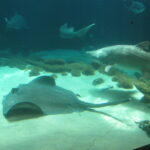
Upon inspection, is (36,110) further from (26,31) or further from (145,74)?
(26,31)

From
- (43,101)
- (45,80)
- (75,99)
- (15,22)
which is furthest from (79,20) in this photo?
(43,101)

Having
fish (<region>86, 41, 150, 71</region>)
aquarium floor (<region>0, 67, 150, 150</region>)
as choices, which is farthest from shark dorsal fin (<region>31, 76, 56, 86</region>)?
fish (<region>86, 41, 150, 71</region>)

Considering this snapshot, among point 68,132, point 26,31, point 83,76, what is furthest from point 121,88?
point 26,31

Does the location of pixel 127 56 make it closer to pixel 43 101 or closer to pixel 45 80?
pixel 45 80

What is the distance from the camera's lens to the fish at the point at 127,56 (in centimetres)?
694

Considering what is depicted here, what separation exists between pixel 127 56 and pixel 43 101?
9.60 feet

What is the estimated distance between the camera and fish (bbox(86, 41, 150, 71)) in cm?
694

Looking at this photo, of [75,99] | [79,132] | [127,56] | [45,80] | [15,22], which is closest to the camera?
[79,132]

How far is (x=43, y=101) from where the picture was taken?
5.18 metres

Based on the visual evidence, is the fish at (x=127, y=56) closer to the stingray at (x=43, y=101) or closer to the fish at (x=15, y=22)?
the stingray at (x=43, y=101)

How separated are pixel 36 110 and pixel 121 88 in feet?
9.93

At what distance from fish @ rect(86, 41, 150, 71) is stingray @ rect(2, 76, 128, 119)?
1981 millimetres

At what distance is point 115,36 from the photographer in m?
17.6

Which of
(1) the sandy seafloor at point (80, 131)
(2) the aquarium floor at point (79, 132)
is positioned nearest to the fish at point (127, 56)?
(1) the sandy seafloor at point (80, 131)
